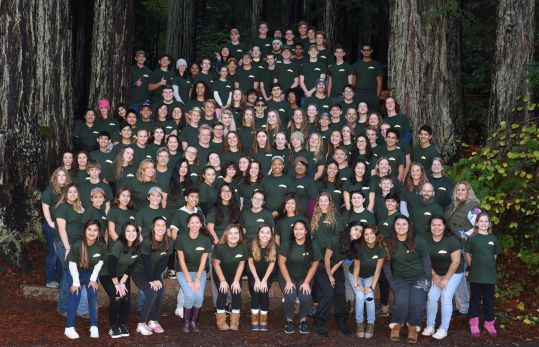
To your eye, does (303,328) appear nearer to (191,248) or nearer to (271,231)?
(271,231)

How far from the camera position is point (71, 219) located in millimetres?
9086

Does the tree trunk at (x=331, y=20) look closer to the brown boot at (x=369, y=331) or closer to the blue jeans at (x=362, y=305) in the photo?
the blue jeans at (x=362, y=305)

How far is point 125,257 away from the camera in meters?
8.61

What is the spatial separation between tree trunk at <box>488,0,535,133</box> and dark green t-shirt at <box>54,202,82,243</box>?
704cm

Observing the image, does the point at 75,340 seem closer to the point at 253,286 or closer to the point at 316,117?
the point at 253,286

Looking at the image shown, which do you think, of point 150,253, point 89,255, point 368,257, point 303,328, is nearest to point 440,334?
point 368,257

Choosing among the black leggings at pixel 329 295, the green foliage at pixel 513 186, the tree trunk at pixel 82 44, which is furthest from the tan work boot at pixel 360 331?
the tree trunk at pixel 82 44

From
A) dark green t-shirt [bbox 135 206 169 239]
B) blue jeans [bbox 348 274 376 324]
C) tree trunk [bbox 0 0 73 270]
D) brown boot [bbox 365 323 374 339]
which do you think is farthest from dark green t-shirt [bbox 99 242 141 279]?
brown boot [bbox 365 323 374 339]

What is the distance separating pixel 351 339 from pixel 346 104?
16.9 ft

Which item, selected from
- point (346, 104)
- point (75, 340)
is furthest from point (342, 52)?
point (75, 340)

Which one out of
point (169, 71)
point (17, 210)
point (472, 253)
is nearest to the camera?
→ point (472, 253)

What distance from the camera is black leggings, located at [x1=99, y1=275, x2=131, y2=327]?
848 centimetres

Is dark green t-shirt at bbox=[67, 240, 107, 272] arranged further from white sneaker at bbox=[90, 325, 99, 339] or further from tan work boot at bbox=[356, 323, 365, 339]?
tan work boot at bbox=[356, 323, 365, 339]

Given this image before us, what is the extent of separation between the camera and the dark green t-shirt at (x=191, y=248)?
888 cm
